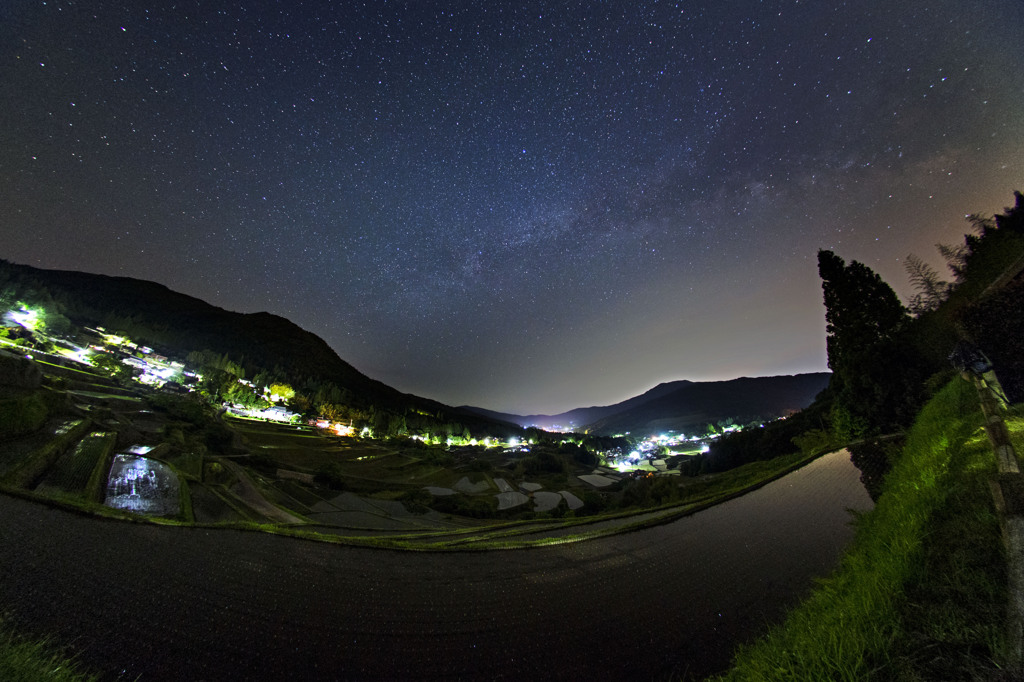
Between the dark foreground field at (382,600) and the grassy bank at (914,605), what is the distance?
1.34 metres

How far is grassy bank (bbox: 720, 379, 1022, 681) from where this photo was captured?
8.66ft

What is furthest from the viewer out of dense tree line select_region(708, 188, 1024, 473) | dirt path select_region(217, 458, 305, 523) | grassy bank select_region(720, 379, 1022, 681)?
dirt path select_region(217, 458, 305, 523)

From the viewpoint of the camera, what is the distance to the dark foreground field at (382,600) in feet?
13.6

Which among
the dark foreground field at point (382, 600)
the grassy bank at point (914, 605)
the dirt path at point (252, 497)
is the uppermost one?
the grassy bank at point (914, 605)

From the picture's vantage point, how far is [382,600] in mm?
5438

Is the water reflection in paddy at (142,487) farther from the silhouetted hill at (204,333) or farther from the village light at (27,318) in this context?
the silhouetted hill at (204,333)

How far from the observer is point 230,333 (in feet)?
558

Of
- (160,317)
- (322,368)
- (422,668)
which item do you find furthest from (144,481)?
(160,317)

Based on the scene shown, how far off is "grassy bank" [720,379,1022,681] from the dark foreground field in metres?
1.34

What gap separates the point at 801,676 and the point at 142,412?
161 ft

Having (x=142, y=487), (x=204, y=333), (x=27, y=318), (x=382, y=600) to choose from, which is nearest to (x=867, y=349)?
(x=382, y=600)

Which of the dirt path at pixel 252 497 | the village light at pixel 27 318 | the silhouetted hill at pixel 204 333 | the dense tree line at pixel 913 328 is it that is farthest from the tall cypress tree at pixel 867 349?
the silhouetted hill at pixel 204 333

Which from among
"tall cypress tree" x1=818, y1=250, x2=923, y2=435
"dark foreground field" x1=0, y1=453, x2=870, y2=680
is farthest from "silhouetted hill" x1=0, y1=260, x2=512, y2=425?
"tall cypress tree" x1=818, y1=250, x2=923, y2=435

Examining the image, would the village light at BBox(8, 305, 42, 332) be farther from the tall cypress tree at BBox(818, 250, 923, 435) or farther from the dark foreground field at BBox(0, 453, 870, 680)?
the tall cypress tree at BBox(818, 250, 923, 435)
